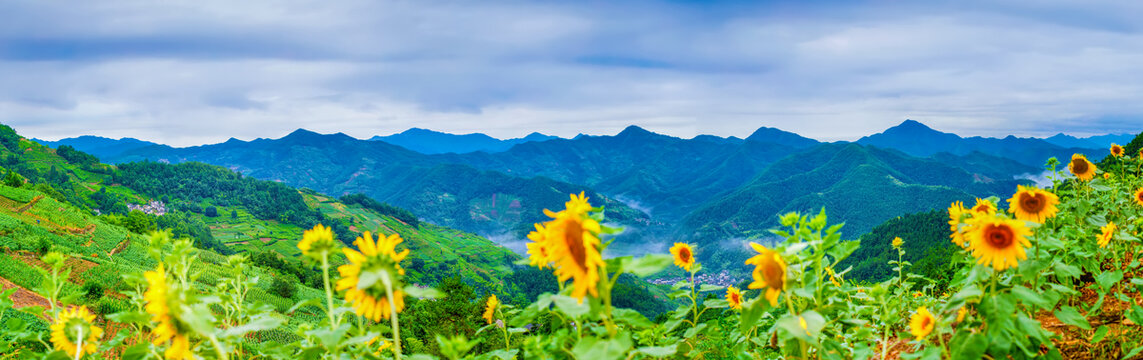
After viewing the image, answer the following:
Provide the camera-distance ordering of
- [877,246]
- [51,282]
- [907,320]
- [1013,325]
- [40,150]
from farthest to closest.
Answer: [40,150] < [877,246] < [907,320] < [51,282] < [1013,325]

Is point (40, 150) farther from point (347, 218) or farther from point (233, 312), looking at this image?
point (233, 312)

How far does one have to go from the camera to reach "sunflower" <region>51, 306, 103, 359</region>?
2.07 m

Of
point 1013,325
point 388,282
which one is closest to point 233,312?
point 388,282

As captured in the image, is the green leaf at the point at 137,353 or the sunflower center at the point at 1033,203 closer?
the green leaf at the point at 137,353

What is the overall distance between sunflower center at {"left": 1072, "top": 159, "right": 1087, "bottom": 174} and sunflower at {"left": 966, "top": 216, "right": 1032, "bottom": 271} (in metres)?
3.85

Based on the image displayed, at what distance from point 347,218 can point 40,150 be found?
80.6 m

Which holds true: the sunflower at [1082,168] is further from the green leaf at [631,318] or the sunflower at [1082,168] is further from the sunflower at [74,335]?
the sunflower at [74,335]

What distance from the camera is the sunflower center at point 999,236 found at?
2053mm

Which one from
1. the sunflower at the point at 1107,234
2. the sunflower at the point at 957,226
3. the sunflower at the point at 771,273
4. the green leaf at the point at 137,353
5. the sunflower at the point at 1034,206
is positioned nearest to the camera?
the green leaf at the point at 137,353

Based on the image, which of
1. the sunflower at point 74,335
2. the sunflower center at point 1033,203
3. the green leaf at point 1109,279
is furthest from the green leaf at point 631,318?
the green leaf at point 1109,279

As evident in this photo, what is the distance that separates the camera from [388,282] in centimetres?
175

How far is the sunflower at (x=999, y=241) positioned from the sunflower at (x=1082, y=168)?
3808mm

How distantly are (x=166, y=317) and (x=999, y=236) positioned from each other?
10.6ft

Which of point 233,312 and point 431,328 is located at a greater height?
point 233,312
